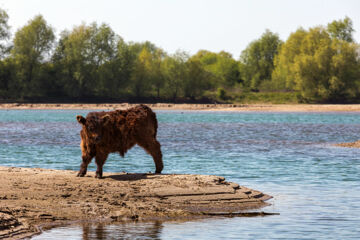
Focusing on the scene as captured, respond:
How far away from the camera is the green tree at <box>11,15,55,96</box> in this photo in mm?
108250

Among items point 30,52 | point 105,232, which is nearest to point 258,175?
point 105,232

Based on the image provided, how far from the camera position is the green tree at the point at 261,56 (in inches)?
5832

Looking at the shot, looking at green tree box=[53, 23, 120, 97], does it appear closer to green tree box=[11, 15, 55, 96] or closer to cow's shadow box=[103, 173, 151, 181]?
green tree box=[11, 15, 55, 96]

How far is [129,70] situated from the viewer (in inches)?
4579

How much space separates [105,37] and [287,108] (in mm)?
35801

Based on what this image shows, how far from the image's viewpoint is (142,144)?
16.3 m

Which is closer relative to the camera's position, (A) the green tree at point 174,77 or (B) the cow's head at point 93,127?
(B) the cow's head at point 93,127

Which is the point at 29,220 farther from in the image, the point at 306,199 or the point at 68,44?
the point at 68,44

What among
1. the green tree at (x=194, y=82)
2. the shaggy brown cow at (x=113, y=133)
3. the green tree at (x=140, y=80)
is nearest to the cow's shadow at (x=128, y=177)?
the shaggy brown cow at (x=113, y=133)

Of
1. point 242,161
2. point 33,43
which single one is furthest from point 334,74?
point 242,161

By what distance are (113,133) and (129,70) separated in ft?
332

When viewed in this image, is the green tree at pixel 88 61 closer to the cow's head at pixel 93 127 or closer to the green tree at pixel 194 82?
the green tree at pixel 194 82

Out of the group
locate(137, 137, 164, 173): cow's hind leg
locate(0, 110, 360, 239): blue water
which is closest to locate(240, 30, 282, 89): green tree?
locate(0, 110, 360, 239): blue water

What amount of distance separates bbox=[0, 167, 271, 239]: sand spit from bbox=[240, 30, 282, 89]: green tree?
132244mm
